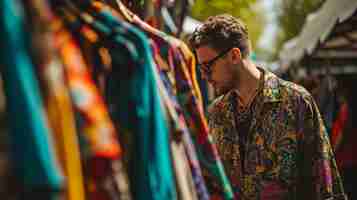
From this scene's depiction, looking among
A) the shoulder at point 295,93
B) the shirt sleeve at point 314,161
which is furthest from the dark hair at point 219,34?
the shirt sleeve at point 314,161

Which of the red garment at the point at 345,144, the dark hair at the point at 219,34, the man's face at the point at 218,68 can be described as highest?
the dark hair at the point at 219,34

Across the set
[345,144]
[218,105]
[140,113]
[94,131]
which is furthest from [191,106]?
[345,144]

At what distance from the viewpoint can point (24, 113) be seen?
5.85ft

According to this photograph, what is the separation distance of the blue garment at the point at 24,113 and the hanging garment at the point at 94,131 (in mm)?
151

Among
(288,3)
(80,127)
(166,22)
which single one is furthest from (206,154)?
(288,3)

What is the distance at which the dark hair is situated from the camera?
362cm

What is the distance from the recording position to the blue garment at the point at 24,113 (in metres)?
1.73

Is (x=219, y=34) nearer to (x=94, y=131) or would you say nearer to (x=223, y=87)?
(x=223, y=87)

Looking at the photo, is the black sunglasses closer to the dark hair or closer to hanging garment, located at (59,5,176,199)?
the dark hair

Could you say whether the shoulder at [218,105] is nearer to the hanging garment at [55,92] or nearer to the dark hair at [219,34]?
the dark hair at [219,34]

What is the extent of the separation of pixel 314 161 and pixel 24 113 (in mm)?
2317

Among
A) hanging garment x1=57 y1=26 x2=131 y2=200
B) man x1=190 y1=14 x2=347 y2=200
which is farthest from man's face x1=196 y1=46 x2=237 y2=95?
hanging garment x1=57 y1=26 x2=131 y2=200

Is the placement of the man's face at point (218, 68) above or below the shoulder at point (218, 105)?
above

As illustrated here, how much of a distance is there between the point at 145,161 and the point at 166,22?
238 cm
